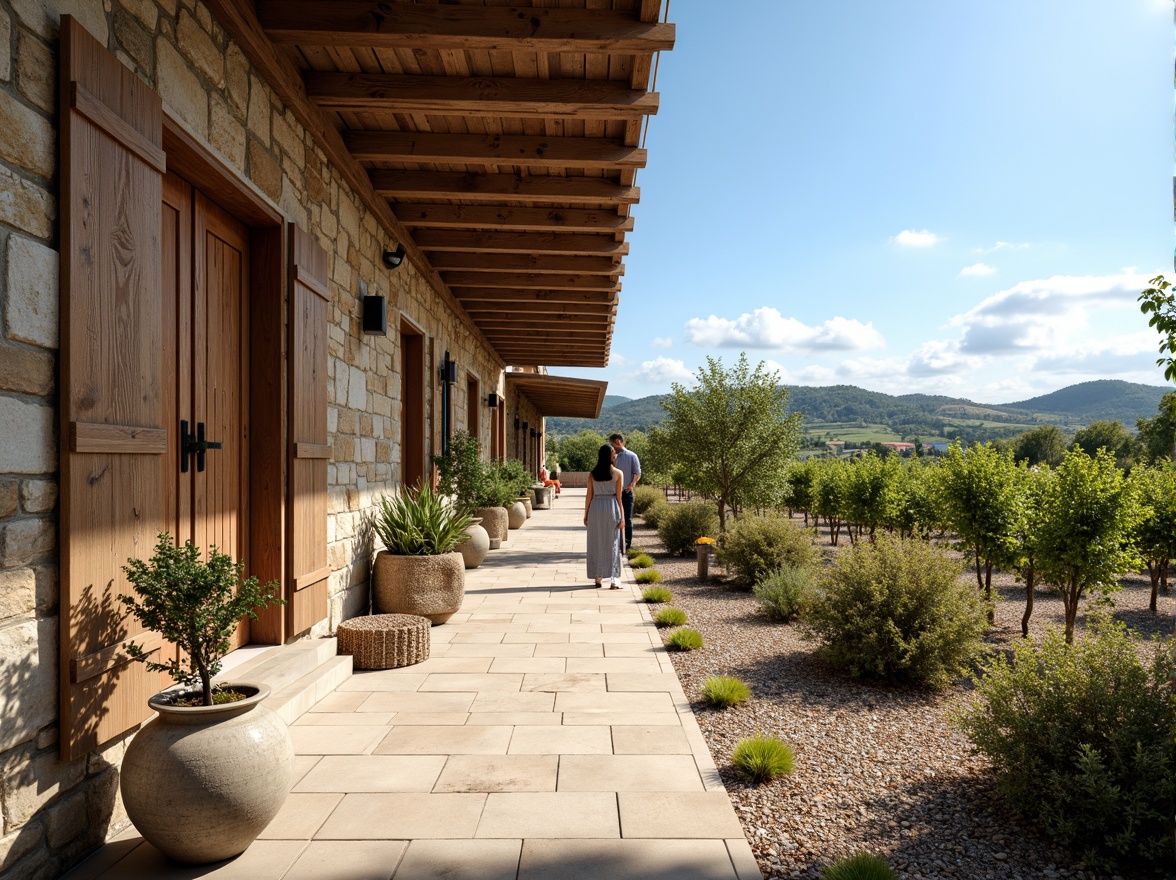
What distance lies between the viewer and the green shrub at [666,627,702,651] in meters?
5.38

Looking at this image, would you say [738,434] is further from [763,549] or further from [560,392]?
[560,392]

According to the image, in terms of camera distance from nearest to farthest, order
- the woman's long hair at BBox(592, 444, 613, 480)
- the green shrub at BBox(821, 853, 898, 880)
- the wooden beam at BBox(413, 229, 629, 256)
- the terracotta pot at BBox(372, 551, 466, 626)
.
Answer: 1. the green shrub at BBox(821, 853, 898, 880)
2. the terracotta pot at BBox(372, 551, 466, 626)
3. the wooden beam at BBox(413, 229, 629, 256)
4. the woman's long hair at BBox(592, 444, 613, 480)

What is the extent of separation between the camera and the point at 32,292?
88.6 inches

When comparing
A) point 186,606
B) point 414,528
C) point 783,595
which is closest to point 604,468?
point 783,595

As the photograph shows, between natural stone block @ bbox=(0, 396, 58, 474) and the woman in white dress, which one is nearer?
natural stone block @ bbox=(0, 396, 58, 474)

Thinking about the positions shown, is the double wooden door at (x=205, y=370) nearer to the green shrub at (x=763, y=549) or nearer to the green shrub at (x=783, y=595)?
the green shrub at (x=783, y=595)

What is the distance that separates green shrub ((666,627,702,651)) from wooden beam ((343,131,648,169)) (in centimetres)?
329

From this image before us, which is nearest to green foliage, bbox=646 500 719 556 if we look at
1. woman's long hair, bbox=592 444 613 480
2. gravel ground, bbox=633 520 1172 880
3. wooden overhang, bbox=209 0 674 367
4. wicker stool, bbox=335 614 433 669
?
woman's long hair, bbox=592 444 613 480

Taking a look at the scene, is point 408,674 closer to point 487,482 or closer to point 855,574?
point 855,574

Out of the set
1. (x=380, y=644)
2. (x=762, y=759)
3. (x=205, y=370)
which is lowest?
(x=762, y=759)

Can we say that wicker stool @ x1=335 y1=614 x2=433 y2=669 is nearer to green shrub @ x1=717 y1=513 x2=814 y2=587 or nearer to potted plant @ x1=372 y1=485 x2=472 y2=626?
potted plant @ x1=372 y1=485 x2=472 y2=626

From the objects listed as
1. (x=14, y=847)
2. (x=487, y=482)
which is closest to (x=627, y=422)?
(x=487, y=482)

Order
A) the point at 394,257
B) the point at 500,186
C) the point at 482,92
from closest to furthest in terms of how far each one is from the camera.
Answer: the point at 482,92 → the point at 500,186 → the point at 394,257

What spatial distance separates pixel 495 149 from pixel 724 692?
12.4 feet
